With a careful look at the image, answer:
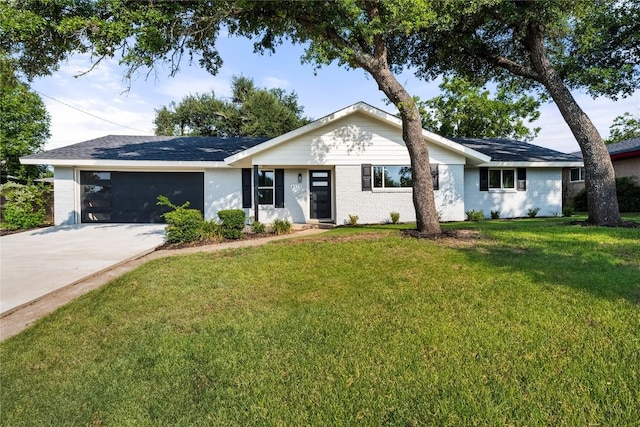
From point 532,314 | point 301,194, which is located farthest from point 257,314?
point 301,194

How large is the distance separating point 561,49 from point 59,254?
1577cm

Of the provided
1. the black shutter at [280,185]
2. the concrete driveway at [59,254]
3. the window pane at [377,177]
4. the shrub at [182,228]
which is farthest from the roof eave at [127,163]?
the window pane at [377,177]

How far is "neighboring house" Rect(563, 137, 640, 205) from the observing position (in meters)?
16.5

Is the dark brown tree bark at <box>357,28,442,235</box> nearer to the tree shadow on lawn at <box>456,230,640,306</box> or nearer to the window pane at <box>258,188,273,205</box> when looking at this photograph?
the tree shadow on lawn at <box>456,230,640,306</box>

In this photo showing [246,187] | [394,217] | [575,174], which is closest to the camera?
[394,217]

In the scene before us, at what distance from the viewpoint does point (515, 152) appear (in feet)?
49.5

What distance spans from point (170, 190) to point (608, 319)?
14.3 metres

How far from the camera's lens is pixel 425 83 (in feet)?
42.9

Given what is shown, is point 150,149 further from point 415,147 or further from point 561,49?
point 561,49

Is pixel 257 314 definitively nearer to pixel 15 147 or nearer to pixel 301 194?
pixel 301 194

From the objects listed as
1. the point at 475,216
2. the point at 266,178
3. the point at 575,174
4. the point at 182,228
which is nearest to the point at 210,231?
the point at 182,228

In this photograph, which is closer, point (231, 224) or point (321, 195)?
point (231, 224)

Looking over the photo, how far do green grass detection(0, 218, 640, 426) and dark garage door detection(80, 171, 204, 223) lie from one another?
30.0ft

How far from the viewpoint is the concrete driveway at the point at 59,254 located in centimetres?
545
